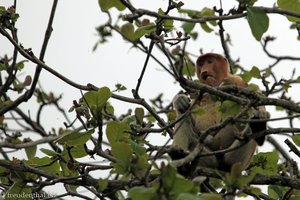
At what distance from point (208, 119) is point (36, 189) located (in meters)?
1.99

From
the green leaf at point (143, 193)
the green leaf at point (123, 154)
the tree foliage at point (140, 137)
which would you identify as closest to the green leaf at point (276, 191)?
the tree foliage at point (140, 137)

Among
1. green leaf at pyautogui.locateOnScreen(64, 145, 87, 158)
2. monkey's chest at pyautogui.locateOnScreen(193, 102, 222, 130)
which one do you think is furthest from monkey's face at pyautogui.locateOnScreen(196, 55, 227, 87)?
green leaf at pyautogui.locateOnScreen(64, 145, 87, 158)

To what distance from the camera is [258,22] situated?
229 centimetres

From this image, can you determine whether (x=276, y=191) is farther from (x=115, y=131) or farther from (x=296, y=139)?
(x=115, y=131)

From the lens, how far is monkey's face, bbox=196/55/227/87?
5.03 meters

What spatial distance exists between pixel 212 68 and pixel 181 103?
1.01m

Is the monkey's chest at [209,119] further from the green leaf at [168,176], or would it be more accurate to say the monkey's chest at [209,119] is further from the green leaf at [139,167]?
the green leaf at [168,176]

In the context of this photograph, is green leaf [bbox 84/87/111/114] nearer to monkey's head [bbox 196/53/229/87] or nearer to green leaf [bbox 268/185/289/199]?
green leaf [bbox 268/185/289/199]

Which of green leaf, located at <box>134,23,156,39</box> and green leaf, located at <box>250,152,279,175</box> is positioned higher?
green leaf, located at <box>134,23,156,39</box>

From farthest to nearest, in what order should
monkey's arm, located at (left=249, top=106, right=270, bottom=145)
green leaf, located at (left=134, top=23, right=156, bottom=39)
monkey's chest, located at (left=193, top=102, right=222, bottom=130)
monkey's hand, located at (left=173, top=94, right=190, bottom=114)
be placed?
monkey's chest, located at (left=193, top=102, right=222, bottom=130) → monkey's hand, located at (left=173, top=94, right=190, bottom=114) → monkey's arm, located at (left=249, top=106, right=270, bottom=145) → green leaf, located at (left=134, top=23, right=156, bottom=39)

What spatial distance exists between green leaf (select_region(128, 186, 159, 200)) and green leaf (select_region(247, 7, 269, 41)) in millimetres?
823

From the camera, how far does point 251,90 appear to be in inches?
109

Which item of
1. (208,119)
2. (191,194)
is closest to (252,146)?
(208,119)

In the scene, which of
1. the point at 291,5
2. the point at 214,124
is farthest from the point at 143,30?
the point at 214,124
